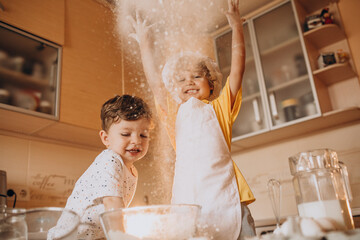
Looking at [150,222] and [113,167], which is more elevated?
[113,167]

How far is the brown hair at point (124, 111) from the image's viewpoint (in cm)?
94

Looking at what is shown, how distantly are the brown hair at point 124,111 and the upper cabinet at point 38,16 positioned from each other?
1.16m

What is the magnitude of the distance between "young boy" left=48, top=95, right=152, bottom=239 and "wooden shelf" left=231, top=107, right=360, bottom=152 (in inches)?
57.2

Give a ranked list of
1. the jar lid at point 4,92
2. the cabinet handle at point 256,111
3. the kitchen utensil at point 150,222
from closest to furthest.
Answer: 1. the kitchen utensil at point 150,222
2. the jar lid at point 4,92
3. the cabinet handle at point 256,111

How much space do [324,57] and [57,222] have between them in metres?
2.11

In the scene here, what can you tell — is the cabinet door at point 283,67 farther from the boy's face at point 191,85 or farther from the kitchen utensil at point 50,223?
the kitchen utensil at point 50,223

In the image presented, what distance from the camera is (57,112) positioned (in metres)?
1.89

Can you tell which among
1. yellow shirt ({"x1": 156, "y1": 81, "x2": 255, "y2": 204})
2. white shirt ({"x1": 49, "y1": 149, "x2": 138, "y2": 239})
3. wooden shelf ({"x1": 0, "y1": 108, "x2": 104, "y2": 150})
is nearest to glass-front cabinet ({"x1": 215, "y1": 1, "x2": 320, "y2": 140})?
wooden shelf ({"x1": 0, "y1": 108, "x2": 104, "y2": 150})

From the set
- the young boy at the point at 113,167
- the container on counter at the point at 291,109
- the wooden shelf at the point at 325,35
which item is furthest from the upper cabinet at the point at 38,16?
the wooden shelf at the point at 325,35

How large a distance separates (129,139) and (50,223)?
1.39ft

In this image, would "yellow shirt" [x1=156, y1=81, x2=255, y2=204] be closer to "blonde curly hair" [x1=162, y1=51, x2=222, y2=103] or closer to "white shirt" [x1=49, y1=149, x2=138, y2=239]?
"blonde curly hair" [x1=162, y1=51, x2=222, y2=103]

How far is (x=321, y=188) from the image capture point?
0.51 m

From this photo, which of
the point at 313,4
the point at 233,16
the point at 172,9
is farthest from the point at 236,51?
the point at 313,4

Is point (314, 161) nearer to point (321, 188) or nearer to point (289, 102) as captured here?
point (321, 188)
